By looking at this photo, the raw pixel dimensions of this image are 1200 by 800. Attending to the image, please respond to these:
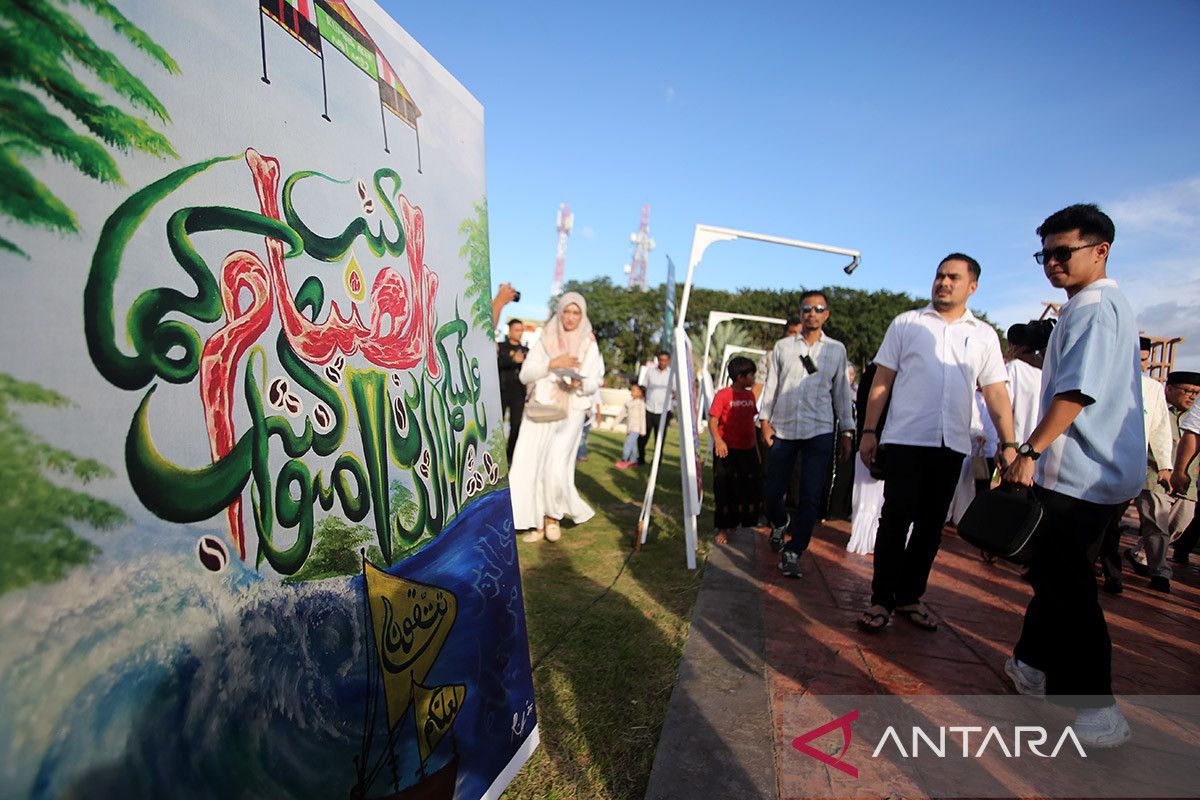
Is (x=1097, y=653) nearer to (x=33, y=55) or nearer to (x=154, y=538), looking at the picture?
(x=154, y=538)

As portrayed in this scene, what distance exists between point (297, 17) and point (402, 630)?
104cm

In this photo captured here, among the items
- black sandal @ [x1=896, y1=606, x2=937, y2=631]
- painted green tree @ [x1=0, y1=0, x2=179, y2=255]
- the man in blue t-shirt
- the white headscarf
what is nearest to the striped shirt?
black sandal @ [x1=896, y1=606, x2=937, y2=631]

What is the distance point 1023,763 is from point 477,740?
1.74 meters

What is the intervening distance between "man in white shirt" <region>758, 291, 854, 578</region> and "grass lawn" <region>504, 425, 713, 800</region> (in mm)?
712

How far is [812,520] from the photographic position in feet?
12.9

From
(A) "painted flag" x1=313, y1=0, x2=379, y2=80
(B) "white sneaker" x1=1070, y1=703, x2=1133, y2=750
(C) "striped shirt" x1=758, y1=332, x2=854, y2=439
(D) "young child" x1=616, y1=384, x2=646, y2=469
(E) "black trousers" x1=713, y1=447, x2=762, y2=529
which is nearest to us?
(A) "painted flag" x1=313, y1=0, x2=379, y2=80

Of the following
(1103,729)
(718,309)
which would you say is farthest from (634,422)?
(718,309)

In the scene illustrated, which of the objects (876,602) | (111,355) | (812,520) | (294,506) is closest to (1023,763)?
(876,602)

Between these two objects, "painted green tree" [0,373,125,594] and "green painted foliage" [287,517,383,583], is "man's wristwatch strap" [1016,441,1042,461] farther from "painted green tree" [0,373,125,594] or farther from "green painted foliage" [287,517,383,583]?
"painted green tree" [0,373,125,594]

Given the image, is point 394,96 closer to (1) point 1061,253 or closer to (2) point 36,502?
(2) point 36,502

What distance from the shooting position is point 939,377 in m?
2.96

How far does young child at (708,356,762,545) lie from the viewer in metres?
4.94

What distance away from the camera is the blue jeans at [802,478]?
3939mm

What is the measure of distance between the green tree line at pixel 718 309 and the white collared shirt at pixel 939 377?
37.4 metres
